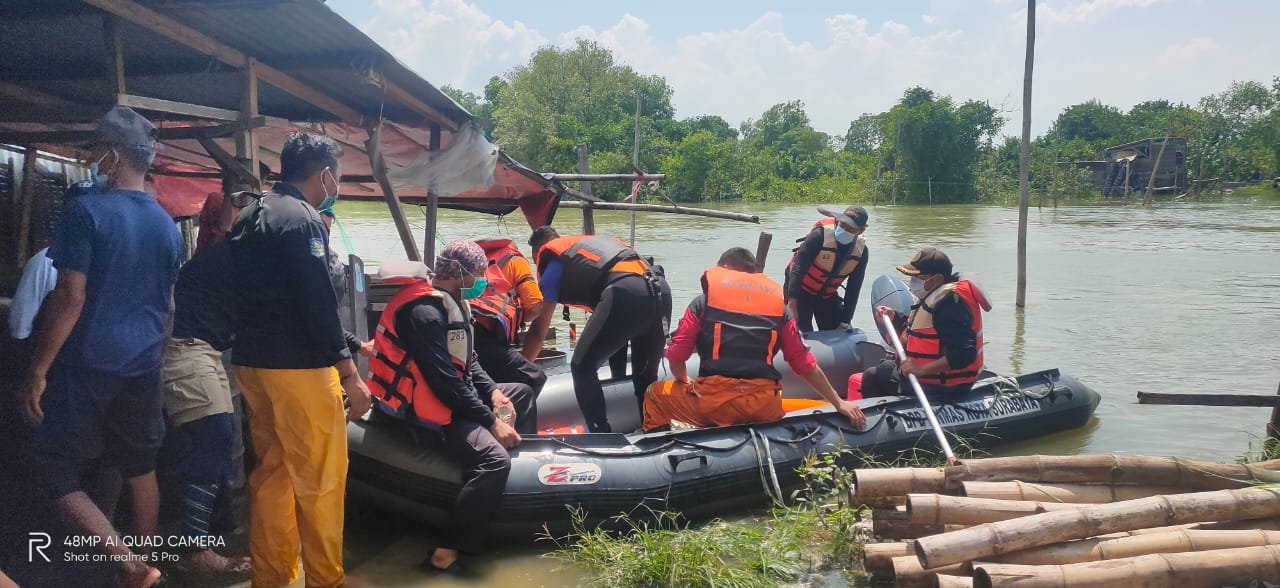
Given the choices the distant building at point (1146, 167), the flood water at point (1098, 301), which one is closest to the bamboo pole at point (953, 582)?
the flood water at point (1098, 301)

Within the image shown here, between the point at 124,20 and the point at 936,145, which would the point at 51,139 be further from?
the point at 936,145

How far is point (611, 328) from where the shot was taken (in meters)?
4.77

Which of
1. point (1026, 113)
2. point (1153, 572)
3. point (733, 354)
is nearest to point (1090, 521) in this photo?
point (1153, 572)

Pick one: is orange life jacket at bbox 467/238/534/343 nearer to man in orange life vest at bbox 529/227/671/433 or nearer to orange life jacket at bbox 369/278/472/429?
man in orange life vest at bbox 529/227/671/433

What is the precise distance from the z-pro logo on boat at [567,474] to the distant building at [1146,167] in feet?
137

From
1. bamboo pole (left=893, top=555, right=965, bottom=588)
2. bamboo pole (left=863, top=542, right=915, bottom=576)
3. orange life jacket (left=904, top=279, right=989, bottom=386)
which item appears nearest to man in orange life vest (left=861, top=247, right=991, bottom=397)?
orange life jacket (left=904, top=279, right=989, bottom=386)

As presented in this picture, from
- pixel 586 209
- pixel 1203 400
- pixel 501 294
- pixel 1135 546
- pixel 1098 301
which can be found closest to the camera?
pixel 1135 546

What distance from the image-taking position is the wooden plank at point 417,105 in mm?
4949

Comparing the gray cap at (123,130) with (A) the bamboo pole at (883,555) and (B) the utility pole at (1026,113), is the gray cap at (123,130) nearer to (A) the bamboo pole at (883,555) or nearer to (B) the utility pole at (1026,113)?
(A) the bamboo pole at (883,555)

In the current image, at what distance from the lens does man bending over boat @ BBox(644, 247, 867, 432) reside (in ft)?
14.8

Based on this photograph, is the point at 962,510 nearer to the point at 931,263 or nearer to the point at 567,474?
the point at 567,474

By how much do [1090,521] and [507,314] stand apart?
3090 mm

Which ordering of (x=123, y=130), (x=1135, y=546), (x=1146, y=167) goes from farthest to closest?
(x=1146, y=167) < (x=1135, y=546) < (x=123, y=130)

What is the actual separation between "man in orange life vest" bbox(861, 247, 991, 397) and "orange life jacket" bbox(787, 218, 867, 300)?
1359mm
